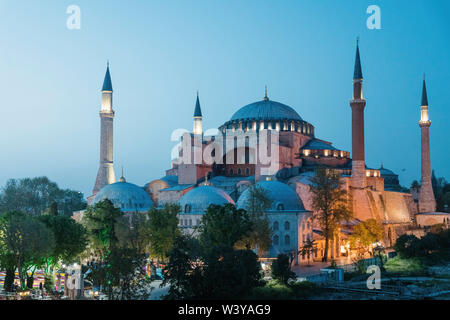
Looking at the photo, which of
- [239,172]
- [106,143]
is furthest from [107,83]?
[239,172]

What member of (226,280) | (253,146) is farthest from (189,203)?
(226,280)

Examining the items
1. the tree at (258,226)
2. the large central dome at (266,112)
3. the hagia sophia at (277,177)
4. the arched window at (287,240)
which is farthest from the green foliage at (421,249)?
the large central dome at (266,112)

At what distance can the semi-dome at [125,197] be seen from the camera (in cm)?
3434

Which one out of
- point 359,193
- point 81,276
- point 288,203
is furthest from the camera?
point 359,193

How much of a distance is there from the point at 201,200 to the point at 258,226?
707 centimetres

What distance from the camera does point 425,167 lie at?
40.9 meters

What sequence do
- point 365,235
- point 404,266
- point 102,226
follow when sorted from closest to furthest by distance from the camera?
point 404,266 < point 102,226 < point 365,235

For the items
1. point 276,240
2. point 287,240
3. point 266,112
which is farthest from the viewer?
point 266,112

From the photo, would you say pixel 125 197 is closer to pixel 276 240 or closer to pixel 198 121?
pixel 198 121

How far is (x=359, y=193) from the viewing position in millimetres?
35125
